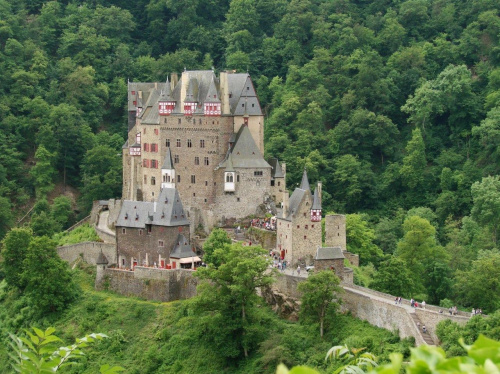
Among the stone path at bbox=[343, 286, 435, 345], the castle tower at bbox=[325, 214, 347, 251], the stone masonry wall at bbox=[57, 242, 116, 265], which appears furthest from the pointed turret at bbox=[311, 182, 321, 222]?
the stone masonry wall at bbox=[57, 242, 116, 265]

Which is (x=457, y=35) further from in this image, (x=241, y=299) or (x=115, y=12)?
(x=241, y=299)

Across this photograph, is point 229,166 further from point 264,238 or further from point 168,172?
point 264,238

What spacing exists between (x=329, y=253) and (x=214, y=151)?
488 inches

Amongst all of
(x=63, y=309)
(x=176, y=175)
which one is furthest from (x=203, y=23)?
(x=63, y=309)

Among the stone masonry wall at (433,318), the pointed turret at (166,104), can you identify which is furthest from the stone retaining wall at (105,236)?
the stone masonry wall at (433,318)

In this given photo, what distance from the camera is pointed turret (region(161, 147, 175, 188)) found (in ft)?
188

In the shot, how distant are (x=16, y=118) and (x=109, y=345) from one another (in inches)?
1335

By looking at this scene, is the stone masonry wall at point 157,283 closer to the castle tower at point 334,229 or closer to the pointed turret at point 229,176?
the pointed turret at point 229,176

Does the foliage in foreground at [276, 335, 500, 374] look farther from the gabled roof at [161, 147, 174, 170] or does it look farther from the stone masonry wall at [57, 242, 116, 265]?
the stone masonry wall at [57, 242, 116, 265]

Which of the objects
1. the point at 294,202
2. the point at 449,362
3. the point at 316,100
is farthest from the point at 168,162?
the point at 449,362

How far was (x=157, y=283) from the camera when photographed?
52812 mm

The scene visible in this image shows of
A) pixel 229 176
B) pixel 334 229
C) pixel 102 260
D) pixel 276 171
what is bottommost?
pixel 102 260

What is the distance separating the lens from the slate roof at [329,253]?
48.5m

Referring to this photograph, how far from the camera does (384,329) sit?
44.2 metres
